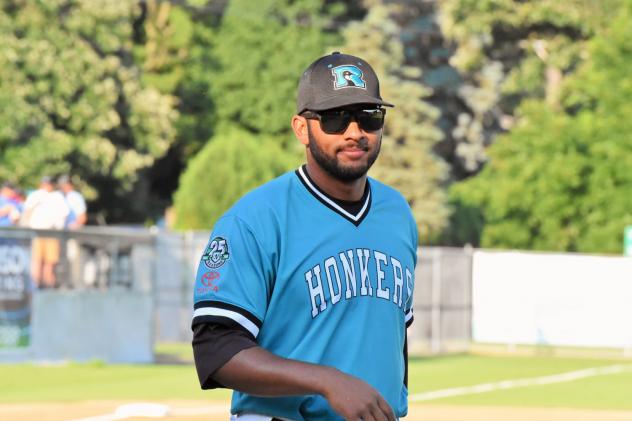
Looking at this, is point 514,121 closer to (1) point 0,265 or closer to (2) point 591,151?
(2) point 591,151

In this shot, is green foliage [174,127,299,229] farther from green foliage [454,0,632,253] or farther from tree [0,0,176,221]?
green foliage [454,0,632,253]

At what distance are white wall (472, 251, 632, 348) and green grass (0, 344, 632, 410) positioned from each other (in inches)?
152

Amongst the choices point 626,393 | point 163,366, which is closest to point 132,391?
point 163,366

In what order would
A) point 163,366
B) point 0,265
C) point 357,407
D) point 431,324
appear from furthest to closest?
point 431,324 < point 163,366 < point 0,265 < point 357,407

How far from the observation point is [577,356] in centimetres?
2994

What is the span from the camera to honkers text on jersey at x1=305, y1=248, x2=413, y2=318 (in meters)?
4.51

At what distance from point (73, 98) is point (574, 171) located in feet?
58.4

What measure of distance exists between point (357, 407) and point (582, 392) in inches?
657

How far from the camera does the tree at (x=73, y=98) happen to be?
49.4 metres

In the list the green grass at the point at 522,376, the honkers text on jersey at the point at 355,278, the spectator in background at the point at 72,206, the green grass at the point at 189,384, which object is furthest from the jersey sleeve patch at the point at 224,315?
the spectator in background at the point at 72,206

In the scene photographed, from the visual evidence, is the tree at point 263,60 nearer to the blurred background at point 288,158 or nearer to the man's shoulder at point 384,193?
the blurred background at point 288,158

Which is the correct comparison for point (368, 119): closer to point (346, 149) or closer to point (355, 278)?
point (346, 149)

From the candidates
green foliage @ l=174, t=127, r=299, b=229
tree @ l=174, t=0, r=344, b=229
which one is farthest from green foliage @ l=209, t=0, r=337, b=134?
green foliage @ l=174, t=127, r=299, b=229

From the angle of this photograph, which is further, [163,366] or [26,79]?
[26,79]
